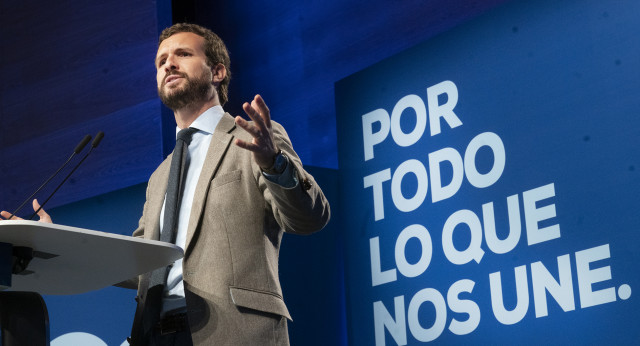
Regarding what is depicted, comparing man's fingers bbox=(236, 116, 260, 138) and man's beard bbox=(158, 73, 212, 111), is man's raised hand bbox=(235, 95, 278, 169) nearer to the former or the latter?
man's fingers bbox=(236, 116, 260, 138)

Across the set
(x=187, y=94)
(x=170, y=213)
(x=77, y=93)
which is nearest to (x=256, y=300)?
(x=170, y=213)

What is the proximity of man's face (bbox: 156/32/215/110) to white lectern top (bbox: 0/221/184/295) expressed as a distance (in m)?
0.58

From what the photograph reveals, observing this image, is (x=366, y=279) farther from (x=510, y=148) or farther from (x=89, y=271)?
(x=89, y=271)

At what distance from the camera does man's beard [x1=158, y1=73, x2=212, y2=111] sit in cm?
230

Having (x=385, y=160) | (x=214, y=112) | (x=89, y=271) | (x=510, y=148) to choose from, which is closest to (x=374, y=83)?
(x=385, y=160)

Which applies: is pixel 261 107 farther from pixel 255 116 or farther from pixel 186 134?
pixel 186 134

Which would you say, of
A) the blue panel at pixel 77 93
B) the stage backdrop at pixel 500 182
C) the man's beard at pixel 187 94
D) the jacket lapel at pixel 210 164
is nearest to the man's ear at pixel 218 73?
the man's beard at pixel 187 94

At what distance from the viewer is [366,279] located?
3.40 m

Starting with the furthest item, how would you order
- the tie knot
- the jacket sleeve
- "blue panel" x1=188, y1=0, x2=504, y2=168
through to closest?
"blue panel" x1=188, y1=0, x2=504, y2=168 < the tie knot < the jacket sleeve

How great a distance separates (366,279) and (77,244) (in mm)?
1854

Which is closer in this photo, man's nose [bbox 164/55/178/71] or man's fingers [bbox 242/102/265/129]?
man's fingers [bbox 242/102/265/129]

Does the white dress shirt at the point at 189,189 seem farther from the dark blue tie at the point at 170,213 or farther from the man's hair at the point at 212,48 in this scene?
the man's hair at the point at 212,48

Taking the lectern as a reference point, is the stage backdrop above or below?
above

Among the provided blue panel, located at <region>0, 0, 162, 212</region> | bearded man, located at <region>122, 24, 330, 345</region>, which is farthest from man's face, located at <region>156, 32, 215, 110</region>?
blue panel, located at <region>0, 0, 162, 212</region>
